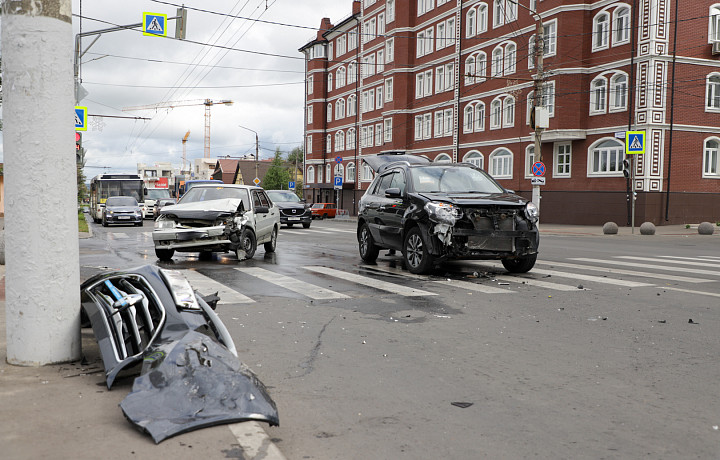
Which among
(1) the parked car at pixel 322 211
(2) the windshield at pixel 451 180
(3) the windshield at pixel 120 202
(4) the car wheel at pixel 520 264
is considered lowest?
(1) the parked car at pixel 322 211

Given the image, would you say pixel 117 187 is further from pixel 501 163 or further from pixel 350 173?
pixel 350 173

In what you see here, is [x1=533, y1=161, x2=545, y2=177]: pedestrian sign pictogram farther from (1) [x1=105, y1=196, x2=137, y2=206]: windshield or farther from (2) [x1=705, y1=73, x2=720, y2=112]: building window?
(1) [x1=105, y1=196, x2=137, y2=206]: windshield

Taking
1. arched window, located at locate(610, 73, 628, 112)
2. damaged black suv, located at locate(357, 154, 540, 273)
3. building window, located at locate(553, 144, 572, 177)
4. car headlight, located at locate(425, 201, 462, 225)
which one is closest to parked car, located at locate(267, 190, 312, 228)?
building window, located at locate(553, 144, 572, 177)

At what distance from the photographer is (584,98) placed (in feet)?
120

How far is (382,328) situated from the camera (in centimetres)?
634

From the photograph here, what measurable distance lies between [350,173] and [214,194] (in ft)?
176

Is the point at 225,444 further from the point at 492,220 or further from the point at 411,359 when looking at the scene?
the point at 492,220

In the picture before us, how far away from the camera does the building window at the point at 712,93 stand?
1359 inches

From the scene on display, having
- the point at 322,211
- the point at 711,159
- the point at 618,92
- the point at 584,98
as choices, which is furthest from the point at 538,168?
the point at 322,211

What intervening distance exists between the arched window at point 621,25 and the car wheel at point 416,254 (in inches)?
1113

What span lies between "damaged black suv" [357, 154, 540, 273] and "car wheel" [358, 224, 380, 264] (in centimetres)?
49

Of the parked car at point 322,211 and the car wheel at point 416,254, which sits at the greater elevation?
the car wheel at point 416,254

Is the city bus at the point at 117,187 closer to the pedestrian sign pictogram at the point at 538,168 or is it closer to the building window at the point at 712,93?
the pedestrian sign pictogram at the point at 538,168

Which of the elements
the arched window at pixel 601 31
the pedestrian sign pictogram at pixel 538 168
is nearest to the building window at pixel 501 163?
the arched window at pixel 601 31
